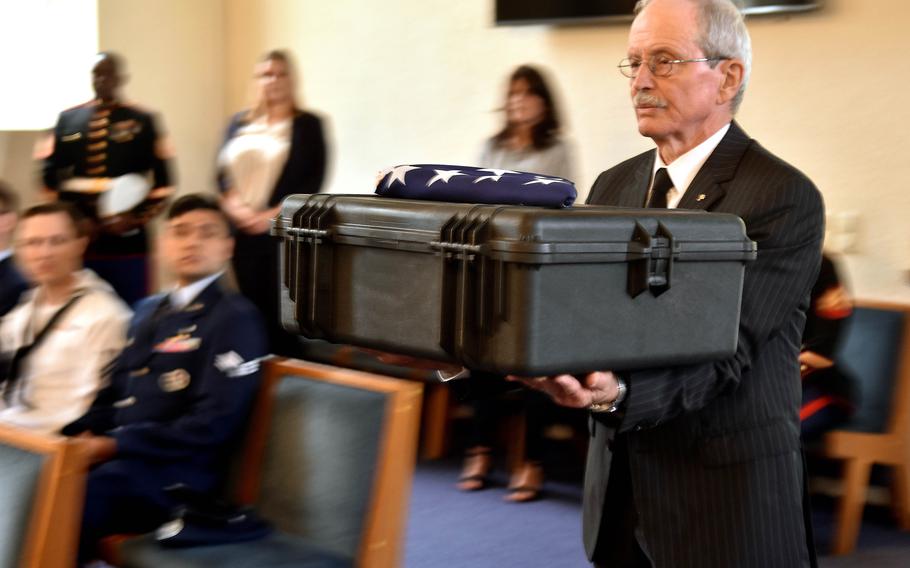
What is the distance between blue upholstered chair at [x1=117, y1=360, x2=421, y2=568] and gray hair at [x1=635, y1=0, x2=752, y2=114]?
111 cm

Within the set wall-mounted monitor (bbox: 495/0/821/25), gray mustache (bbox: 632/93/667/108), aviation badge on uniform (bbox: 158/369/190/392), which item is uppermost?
wall-mounted monitor (bbox: 495/0/821/25)

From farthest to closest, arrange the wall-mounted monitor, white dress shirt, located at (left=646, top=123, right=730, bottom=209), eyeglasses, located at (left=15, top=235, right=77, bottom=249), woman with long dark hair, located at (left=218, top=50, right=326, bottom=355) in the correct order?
woman with long dark hair, located at (left=218, top=50, right=326, bottom=355), the wall-mounted monitor, eyeglasses, located at (left=15, top=235, right=77, bottom=249), white dress shirt, located at (left=646, top=123, right=730, bottom=209)

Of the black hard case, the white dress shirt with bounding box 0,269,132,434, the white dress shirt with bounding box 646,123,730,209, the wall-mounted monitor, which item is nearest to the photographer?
the black hard case

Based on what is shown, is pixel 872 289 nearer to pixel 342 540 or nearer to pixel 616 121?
pixel 616 121

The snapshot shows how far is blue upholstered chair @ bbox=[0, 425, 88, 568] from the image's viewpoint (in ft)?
7.96

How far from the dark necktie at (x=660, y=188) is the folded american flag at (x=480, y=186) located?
0.35m

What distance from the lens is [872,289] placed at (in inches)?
161

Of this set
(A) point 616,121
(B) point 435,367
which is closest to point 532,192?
(B) point 435,367

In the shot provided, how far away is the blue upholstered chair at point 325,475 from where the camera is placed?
246 centimetres

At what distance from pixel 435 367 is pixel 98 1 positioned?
5.02m

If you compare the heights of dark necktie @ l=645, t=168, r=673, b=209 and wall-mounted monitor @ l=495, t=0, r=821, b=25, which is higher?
wall-mounted monitor @ l=495, t=0, r=821, b=25

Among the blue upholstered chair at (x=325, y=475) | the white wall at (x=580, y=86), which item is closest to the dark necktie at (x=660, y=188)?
the blue upholstered chair at (x=325, y=475)

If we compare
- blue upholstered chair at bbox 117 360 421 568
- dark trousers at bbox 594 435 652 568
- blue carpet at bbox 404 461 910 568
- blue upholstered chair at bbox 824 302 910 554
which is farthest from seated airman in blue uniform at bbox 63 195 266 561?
blue upholstered chair at bbox 824 302 910 554

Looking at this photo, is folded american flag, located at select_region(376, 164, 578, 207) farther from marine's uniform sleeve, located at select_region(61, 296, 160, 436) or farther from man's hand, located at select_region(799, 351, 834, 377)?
man's hand, located at select_region(799, 351, 834, 377)
